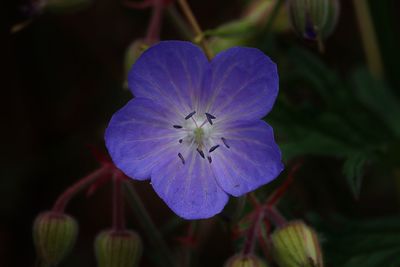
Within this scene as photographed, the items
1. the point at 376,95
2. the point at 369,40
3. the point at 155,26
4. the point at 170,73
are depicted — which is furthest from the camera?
the point at 369,40

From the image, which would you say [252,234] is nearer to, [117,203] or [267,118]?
[117,203]

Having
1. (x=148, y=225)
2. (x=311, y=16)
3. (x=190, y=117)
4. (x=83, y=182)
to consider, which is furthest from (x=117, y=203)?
(x=311, y=16)

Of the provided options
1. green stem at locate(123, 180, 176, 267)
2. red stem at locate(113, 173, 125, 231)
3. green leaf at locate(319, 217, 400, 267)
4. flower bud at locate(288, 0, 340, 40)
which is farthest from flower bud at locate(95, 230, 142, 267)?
flower bud at locate(288, 0, 340, 40)

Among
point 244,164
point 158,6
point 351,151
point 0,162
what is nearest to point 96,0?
point 0,162

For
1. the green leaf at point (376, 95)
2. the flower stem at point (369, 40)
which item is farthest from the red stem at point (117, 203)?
the flower stem at point (369, 40)

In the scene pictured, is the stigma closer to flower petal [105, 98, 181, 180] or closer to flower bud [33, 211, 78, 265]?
flower petal [105, 98, 181, 180]
